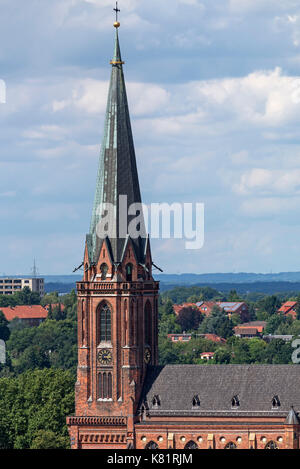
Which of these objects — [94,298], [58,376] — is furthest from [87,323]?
[58,376]

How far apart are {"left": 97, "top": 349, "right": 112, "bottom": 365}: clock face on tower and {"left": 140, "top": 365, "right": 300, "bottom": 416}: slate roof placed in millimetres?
3861

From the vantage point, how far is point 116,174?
141m

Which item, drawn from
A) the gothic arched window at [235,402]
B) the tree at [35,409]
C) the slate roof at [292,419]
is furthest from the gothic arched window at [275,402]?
the tree at [35,409]

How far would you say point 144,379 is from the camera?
13962 centimetres

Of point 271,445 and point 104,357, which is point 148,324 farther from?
point 271,445

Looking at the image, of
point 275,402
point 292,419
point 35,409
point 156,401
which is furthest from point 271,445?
point 35,409

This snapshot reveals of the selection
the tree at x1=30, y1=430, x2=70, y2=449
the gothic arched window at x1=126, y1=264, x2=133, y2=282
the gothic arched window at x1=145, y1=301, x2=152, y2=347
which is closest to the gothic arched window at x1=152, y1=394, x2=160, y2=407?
the gothic arched window at x1=145, y1=301, x2=152, y2=347

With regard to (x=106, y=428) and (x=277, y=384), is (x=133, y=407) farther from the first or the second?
(x=277, y=384)

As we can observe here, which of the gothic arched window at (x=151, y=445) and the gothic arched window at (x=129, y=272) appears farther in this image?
the gothic arched window at (x=129, y=272)

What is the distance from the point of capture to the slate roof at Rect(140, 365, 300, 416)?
134500 mm

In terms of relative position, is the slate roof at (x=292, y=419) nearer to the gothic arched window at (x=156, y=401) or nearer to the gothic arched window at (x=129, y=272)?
the gothic arched window at (x=156, y=401)

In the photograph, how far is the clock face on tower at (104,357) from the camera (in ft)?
456

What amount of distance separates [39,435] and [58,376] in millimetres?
16915

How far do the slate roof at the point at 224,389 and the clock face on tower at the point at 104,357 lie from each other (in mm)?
3861
